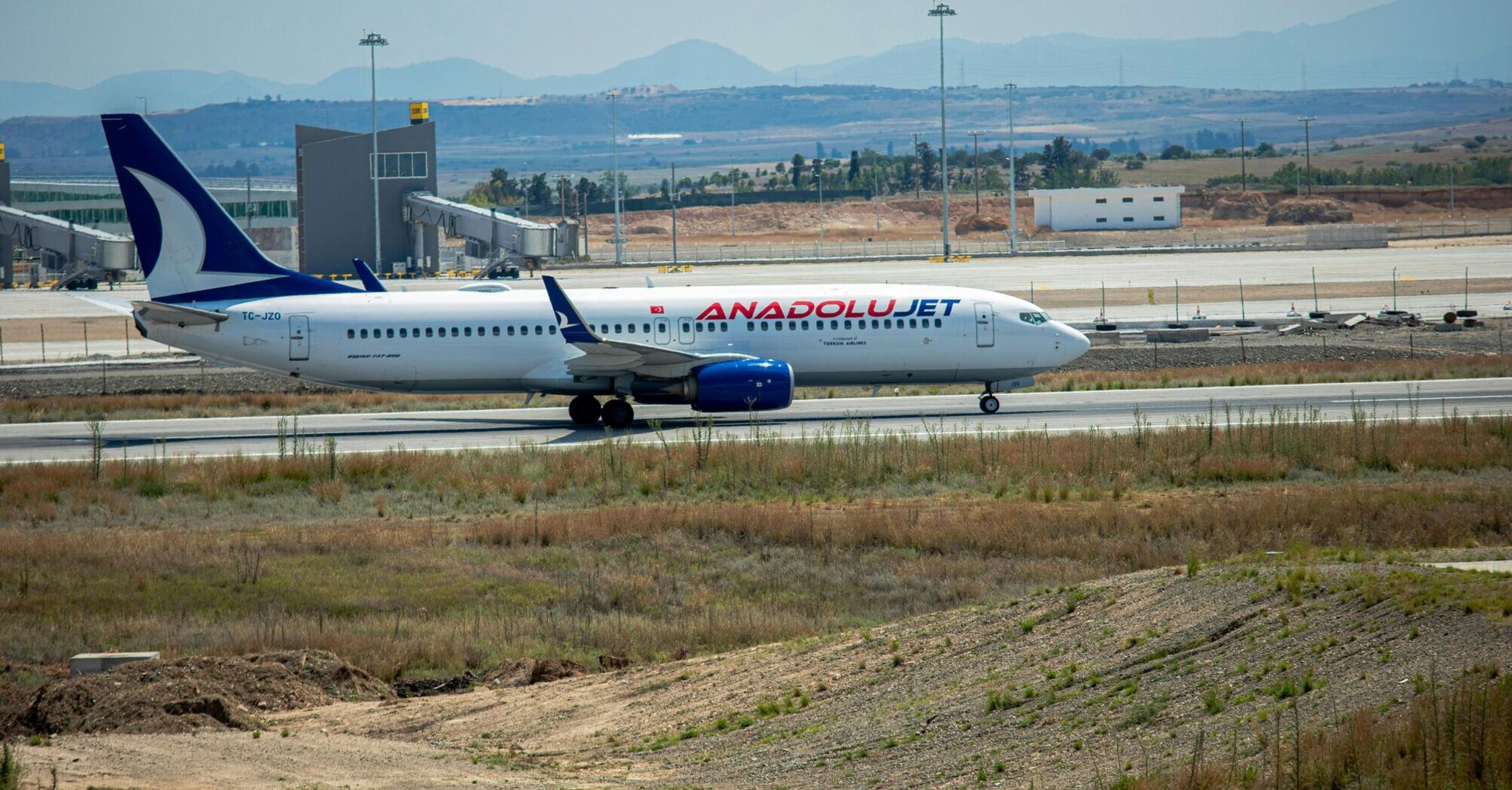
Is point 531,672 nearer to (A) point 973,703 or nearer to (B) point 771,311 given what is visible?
(A) point 973,703

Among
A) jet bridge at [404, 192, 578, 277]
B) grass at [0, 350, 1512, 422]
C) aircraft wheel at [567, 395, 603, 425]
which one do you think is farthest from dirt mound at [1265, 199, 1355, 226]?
aircraft wheel at [567, 395, 603, 425]

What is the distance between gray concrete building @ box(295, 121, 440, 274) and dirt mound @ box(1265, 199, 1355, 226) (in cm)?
9160

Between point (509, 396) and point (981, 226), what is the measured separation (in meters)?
118

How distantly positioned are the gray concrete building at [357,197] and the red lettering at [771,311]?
6680 cm

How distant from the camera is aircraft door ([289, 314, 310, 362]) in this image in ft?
125

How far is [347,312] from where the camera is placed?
38.3 metres

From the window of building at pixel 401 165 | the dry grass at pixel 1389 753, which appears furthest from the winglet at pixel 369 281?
the window of building at pixel 401 165

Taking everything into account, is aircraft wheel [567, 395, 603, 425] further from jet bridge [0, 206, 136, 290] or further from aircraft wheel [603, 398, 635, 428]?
jet bridge [0, 206, 136, 290]

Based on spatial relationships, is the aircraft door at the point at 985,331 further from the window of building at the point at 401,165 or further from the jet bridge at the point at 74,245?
the jet bridge at the point at 74,245

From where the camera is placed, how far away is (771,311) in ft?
127

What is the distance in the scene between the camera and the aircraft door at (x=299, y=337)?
38.0 meters

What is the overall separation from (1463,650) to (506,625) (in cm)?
1264

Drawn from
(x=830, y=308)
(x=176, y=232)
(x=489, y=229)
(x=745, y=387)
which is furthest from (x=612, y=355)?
(x=489, y=229)

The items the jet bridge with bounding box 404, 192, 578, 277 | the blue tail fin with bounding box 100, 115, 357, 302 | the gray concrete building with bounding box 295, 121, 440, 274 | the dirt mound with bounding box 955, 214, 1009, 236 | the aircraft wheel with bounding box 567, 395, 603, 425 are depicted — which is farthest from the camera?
the dirt mound with bounding box 955, 214, 1009, 236
